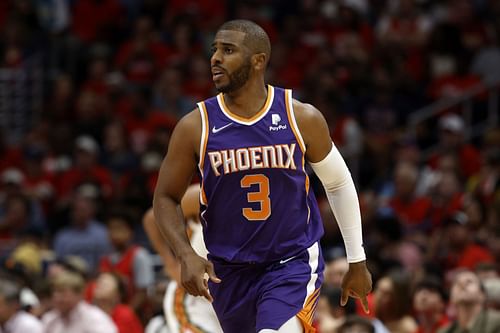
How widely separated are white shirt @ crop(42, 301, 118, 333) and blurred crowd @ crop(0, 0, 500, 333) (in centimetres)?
2

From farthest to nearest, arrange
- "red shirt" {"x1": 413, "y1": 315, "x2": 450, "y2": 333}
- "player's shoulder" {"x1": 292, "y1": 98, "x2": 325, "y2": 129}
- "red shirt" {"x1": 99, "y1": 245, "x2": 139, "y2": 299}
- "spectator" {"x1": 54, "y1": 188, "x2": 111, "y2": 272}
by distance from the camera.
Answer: "spectator" {"x1": 54, "y1": 188, "x2": 111, "y2": 272} < "red shirt" {"x1": 99, "y1": 245, "x2": 139, "y2": 299} < "red shirt" {"x1": 413, "y1": 315, "x2": 450, "y2": 333} < "player's shoulder" {"x1": 292, "y1": 98, "x2": 325, "y2": 129}

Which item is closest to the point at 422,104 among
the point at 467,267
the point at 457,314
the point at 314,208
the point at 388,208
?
the point at 388,208

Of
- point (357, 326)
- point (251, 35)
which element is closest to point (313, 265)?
point (251, 35)

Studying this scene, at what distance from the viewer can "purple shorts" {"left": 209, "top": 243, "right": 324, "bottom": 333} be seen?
550 centimetres

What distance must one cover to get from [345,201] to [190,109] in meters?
9.26

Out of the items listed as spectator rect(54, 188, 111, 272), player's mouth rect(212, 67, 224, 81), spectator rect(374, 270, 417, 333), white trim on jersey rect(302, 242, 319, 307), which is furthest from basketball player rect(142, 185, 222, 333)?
spectator rect(54, 188, 111, 272)

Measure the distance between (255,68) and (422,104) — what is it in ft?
32.2

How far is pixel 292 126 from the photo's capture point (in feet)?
18.3

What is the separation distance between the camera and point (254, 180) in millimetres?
5535

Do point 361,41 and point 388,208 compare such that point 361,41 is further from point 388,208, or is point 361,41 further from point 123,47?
point 388,208

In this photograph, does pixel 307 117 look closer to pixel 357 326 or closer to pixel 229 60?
pixel 229 60

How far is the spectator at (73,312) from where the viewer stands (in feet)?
29.3

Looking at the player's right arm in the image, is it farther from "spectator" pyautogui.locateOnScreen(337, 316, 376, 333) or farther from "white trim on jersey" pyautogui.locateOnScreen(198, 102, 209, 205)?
"spectator" pyautogui.locateOnScreen(337, 316, 376, 333)

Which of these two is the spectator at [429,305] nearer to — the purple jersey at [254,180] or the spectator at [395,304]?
the spectator at [395,304]
